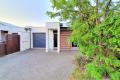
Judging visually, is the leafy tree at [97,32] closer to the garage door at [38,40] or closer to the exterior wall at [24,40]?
the exterior wall at [24,40]

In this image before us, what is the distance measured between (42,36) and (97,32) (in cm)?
2383

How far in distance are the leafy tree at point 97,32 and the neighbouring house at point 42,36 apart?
14380mm

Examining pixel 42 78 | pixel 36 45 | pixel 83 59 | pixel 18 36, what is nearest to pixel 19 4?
pixel 18 36

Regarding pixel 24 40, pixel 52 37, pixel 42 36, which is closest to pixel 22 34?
pixel 24 40

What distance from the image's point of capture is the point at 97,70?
441cm

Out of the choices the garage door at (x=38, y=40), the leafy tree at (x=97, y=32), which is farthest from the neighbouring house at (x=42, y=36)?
the leafy tree at (x=97, y=32)

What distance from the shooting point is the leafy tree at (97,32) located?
165 inches

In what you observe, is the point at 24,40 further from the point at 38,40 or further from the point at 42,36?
the point at 42,36

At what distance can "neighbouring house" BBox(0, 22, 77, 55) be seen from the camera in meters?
21.9

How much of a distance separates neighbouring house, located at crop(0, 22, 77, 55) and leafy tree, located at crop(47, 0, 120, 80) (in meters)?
14.4

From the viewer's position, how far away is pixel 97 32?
4277 millimetres

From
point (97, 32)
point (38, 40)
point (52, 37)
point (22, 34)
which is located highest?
point (22, 34)

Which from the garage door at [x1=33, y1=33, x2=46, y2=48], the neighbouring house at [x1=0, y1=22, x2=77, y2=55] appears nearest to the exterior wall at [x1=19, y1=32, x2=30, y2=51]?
the neighbouring house at [x1=0, y1=22, x2=77, y2=55]

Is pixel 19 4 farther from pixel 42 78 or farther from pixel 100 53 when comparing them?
pixel 100 53
